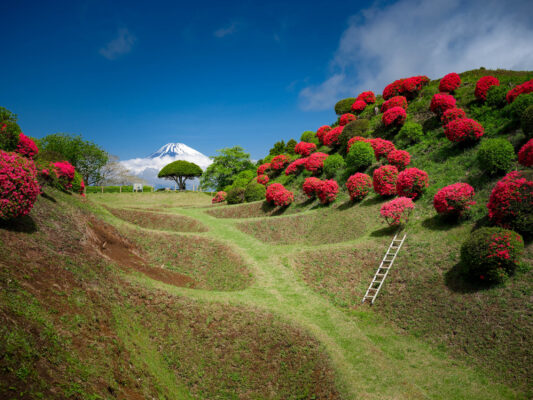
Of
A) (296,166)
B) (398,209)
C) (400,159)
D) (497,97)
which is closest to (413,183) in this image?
(398,209)

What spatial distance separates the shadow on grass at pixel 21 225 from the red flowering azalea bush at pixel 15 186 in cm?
42

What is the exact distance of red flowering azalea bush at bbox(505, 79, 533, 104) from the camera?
1803cm

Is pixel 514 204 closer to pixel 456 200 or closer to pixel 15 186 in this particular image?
pixel 456 200

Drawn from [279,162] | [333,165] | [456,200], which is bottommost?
[456,200]

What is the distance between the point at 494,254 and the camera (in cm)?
829

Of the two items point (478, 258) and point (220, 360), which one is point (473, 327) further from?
point (220, 360)

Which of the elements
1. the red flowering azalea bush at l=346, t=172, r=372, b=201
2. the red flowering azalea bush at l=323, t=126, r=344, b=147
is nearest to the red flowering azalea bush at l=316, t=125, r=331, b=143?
the red flowering azalea bush at l=323, t=126, r=344, b=147

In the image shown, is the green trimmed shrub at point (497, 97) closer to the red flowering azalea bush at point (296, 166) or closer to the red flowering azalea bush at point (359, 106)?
the red flowering azalea bush at point (359, 106)

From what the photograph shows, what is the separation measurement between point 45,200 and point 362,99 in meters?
38.9

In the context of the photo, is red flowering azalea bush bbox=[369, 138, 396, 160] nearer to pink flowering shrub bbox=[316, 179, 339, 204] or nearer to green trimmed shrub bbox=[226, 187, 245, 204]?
pink flowering shrub bbox=[316, 179, 339, 204]

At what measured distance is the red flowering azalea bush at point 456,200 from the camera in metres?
11.9

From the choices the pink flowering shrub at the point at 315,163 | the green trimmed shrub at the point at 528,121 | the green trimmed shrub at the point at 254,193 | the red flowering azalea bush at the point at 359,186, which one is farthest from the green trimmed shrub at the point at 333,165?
the green trimmed shrub at the point at 528,121

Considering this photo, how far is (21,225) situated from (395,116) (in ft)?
95.8

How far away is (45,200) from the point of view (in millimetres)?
11039
